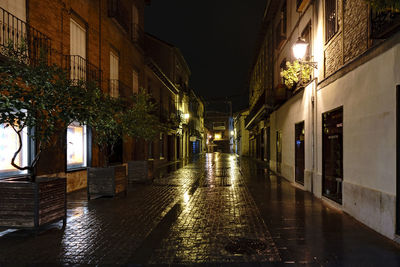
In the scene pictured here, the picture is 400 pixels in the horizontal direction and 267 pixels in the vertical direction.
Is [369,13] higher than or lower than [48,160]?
higher

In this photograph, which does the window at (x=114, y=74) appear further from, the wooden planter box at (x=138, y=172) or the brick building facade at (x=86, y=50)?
the wooden planter box at (x=138, y=172)

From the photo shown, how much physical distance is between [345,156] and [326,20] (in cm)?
457

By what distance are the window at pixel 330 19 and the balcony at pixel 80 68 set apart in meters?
8.01

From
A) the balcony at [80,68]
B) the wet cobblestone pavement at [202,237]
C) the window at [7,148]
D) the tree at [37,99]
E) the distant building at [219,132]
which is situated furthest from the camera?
the distant building at [219,132]

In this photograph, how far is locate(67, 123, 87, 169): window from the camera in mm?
11289

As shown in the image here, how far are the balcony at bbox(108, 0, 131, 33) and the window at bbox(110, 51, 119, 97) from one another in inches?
69.1

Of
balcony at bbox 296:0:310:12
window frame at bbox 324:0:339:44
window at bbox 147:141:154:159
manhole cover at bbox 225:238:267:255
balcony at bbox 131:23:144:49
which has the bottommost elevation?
manhole cover at bbox 225:238:267:255

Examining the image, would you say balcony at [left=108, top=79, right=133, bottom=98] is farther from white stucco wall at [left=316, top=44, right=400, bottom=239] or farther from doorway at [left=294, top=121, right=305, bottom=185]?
white stucco wall at [left=316, top=44, right=400, bottom=239]

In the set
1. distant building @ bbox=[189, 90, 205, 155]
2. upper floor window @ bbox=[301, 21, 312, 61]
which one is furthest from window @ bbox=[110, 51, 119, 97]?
distant building @ bbox=[189, 90, 205, 155]

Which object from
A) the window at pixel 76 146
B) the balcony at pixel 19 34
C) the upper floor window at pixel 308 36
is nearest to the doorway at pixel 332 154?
the upper floor window at pixel 308 36

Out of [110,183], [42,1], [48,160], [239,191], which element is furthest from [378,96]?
[42,1]

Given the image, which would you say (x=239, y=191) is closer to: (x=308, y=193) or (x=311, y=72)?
(x=308, y=193)

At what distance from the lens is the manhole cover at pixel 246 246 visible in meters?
4.67

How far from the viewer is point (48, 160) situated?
9586 mm
